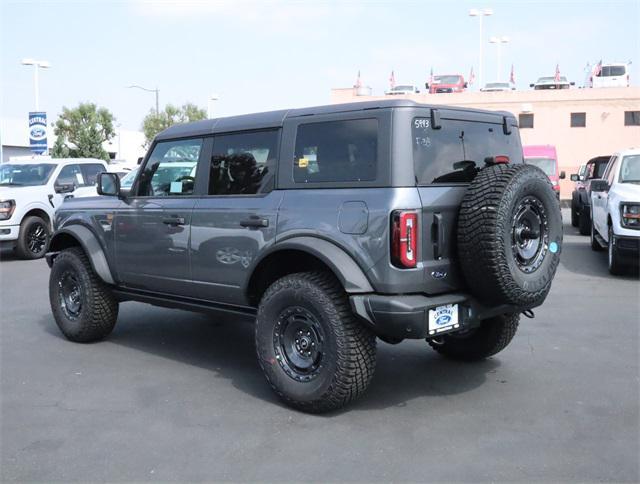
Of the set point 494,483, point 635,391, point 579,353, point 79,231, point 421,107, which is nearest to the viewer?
point 494,483

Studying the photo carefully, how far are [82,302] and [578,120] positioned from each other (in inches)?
1315

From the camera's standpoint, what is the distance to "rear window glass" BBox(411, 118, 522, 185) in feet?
14.6

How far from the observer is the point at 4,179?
14227 mm

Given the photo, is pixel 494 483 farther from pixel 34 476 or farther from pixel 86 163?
pixel 86 163

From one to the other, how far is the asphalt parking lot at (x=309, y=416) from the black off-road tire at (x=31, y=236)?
660cm

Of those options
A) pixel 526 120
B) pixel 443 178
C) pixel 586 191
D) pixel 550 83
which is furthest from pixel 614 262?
pixel 550 83

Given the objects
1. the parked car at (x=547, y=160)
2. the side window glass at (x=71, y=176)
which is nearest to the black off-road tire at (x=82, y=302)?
the side window glass at (x=71, y=176)

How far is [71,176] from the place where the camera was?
14.3m

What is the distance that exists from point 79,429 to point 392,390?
7.12 feet

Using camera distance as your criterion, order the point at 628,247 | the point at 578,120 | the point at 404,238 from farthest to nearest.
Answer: the point at 578,120, the point at 628,247, the point at 404,238

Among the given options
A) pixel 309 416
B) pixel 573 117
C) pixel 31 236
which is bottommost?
pixel 309 416

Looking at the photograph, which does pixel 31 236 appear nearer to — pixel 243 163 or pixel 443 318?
pixel 243 163

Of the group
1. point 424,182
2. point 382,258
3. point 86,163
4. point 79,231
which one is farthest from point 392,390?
point 86,163

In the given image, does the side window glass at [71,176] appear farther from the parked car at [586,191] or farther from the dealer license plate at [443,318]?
the dealer license plate at [443,318]
